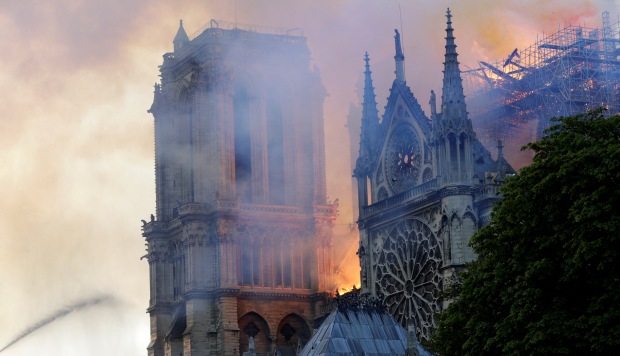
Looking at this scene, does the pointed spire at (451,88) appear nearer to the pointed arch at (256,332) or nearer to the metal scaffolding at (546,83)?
the metal scaffolding at (546,83)

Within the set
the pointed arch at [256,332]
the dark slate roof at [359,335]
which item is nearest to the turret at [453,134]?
the dark slate roof at [359,335]

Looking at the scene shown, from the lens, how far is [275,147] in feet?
373

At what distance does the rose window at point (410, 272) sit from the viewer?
82.6 m

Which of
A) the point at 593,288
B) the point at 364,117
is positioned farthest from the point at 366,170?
the point at 593,288

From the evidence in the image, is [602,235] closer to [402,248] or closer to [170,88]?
[402,248]

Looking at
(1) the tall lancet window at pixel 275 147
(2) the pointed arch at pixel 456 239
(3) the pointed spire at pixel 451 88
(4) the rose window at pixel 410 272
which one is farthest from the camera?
(1) the tall lancet window at pixel 275 147

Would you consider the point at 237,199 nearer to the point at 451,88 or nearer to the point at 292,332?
the point at 292,332

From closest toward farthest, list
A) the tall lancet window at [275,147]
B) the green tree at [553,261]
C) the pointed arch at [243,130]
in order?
the green tree at [553,261], the pointed arch at [243,130], the tall lancet window at [275,147]

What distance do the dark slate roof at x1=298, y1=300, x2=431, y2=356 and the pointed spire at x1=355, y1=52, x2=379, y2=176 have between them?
56.0 ft

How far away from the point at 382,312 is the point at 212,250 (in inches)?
1402

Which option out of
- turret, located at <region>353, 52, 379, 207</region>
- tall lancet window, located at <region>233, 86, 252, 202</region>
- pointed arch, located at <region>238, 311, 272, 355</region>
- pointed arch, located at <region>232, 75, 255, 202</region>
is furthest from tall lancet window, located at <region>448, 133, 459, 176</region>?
tall lancet window, located at <region>233, 86, 252, 202</region>

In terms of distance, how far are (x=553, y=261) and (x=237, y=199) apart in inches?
2162

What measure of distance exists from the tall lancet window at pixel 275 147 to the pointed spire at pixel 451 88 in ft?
112

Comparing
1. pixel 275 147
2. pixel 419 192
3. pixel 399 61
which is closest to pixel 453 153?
pixel 419 192
